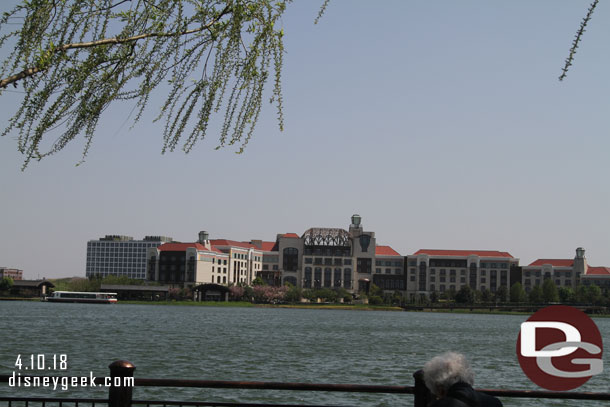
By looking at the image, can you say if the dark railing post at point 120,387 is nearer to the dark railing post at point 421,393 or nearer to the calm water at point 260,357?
the dark railing post at point 421,393

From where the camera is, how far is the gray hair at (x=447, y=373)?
664 cm

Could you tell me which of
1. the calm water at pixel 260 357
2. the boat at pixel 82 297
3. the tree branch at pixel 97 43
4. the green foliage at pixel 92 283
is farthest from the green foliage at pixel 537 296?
the tree branch at pixel 97 43

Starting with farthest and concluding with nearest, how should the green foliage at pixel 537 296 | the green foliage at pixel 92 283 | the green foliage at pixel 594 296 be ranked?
the green foliage at pixel 92 283
the green foliage at pixel 594 296
the green foliage at pixel 537 296

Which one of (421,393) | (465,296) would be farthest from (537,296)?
(421,393)

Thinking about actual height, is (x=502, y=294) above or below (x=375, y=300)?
above

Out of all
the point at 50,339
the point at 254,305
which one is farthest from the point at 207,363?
the point at 254,305

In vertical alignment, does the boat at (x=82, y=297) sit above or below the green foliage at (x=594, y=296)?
below

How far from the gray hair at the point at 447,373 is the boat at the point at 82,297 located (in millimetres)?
179110

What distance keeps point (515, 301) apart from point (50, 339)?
147 m

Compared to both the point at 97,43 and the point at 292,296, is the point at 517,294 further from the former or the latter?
the point at 97,43

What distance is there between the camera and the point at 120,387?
9.27 meters

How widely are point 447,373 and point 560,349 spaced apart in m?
2.42

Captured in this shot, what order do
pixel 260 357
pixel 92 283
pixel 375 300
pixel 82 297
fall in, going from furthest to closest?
pixel 375 300
pixel 92 283
pixel 82 297
pixel 260 357

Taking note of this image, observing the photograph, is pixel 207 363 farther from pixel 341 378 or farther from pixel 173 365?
pixel 341 378
